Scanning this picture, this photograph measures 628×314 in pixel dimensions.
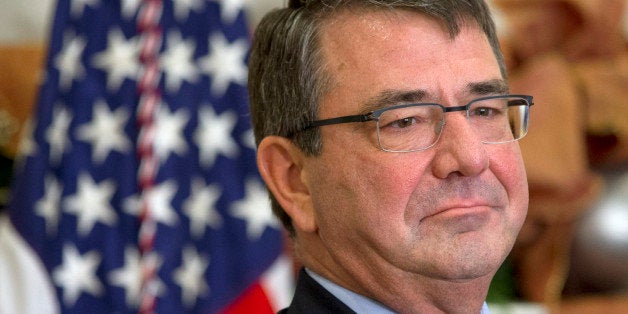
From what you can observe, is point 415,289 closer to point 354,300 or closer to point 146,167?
point 354,300

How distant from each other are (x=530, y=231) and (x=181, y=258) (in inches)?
51.2

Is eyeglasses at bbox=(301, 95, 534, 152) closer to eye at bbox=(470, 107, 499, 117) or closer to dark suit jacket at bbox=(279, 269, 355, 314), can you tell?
eye at bbox=(470, 107, 499, 117)

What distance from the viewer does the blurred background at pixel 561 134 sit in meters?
2.90

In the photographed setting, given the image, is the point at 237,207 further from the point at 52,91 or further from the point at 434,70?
the point at 434,70

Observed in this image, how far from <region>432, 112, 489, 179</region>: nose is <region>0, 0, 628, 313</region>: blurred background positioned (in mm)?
1776

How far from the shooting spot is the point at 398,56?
1271 millimetres

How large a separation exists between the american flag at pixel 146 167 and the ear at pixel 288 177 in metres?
1.11

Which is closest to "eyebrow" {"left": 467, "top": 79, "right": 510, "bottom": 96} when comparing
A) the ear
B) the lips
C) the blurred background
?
the lips

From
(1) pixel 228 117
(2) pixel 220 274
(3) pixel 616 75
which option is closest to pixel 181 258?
(2) pixel 220 274

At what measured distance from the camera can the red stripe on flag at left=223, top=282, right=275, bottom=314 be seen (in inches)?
98.0

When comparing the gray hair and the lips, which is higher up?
the gray hair

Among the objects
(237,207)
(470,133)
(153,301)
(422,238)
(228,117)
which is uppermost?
(470,133)

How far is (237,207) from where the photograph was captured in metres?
2.53

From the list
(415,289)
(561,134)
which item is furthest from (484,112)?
(561,134)
